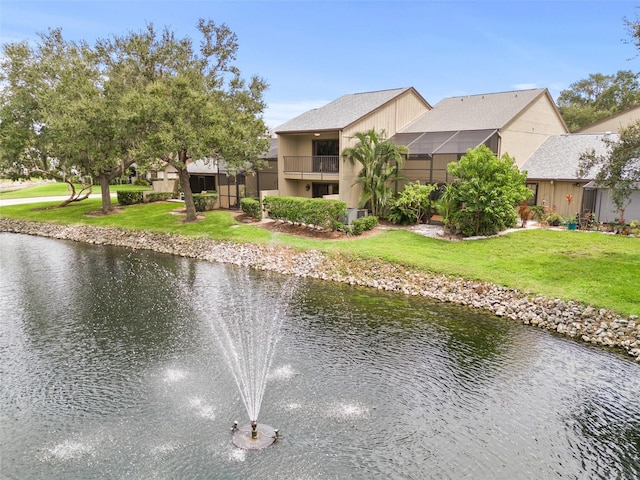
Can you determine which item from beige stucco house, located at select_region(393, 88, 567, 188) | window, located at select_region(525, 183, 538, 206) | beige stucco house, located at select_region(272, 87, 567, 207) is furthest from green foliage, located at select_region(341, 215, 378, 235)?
window, located at select_region(525, 183, 538, 206)

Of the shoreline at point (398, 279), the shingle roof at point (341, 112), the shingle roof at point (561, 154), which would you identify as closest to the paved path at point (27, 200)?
the shoreline at point (398, 279)

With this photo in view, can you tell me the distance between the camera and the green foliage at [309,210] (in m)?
25.5

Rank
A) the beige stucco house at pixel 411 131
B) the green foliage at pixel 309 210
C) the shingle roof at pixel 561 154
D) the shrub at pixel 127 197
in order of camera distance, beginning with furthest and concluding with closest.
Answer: the shrub at pixel 127 197, the beige stucco house at pixel 411 131, the shingle roof at pixel 561 154, the green foliage at pixel 309 210

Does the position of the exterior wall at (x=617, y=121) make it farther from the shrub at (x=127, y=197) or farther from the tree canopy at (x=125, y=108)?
the shrub at (x=127, y=197)

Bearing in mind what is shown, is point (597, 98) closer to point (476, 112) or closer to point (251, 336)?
point (476, 112)

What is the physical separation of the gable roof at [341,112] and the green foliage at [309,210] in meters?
5.56

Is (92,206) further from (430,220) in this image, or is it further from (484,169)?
(484,169)

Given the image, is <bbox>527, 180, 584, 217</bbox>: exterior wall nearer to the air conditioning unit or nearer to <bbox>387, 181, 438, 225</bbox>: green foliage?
<bbox>387, 181, 438, 225</bbox>: green foliage

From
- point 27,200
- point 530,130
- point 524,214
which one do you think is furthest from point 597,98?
point 27,200

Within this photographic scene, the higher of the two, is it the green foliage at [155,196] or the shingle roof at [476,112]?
the shingle roof at [476,112]

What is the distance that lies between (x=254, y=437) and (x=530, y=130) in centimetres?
2896

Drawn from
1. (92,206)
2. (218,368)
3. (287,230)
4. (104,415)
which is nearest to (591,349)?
(218,368)

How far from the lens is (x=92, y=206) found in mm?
38750

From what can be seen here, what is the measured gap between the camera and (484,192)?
22.4 metres
